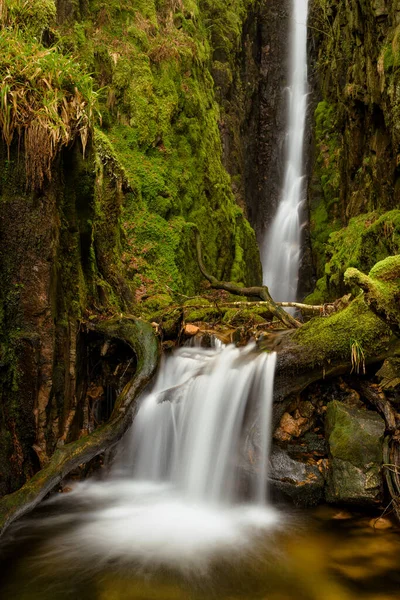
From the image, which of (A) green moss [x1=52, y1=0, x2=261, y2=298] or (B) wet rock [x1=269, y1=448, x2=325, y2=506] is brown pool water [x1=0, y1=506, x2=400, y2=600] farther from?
(A) green moss [x1=52, y1=0, x2=261, y2=298]

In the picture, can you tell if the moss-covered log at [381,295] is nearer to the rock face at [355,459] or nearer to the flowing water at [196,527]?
the rock face at [355,459]

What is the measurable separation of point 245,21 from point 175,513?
808 inches

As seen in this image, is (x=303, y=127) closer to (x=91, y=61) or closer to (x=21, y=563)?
(x=91, y=61)

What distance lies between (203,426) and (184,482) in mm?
618

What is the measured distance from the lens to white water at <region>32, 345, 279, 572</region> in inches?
136

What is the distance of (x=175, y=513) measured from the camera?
4.09 m

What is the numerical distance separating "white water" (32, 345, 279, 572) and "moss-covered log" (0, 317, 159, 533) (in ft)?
1.42

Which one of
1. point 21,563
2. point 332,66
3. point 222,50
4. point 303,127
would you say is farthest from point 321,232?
point 21,563

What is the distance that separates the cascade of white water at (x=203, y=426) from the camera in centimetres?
455

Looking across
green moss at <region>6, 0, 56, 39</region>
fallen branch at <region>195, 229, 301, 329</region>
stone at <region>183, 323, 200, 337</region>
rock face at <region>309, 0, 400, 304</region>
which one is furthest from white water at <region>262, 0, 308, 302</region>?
green moss at <region>6, 0, 56, 39</region>

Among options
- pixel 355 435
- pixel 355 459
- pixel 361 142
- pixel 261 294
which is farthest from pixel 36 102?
pixel 361 142

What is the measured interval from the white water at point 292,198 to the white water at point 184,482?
11.4 m

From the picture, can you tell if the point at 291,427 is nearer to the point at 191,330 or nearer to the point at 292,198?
the point at 191,330

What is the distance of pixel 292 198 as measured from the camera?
18.5 m
